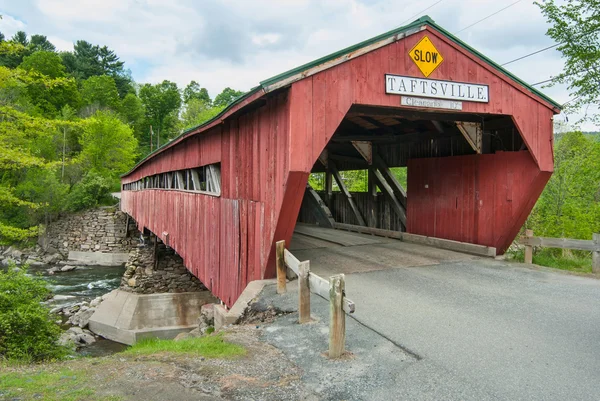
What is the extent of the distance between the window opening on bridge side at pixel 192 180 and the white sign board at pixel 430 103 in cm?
434

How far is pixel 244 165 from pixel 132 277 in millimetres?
11641

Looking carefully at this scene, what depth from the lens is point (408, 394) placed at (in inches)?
128

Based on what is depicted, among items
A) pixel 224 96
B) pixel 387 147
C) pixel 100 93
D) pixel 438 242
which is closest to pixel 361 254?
pixel 438 242

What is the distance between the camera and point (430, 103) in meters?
6.98

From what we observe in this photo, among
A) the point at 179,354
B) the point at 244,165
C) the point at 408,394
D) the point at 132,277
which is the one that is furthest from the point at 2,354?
the point at 132,277

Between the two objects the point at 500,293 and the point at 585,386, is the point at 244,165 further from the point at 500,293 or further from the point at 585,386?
the point at 585,386

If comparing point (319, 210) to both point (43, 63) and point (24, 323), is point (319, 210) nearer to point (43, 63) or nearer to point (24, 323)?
point (24, 323)

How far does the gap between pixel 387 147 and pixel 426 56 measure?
568 centimetres

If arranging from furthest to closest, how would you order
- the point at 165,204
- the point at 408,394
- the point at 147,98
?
the point at 147,98
the point at 165,204
the point at 408,394

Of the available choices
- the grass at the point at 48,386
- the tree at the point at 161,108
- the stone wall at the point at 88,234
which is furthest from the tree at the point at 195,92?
the grass at the point at 48,386

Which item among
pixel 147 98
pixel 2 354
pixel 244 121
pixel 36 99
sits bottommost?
pixel 2 354

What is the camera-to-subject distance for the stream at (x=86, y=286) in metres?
14.0

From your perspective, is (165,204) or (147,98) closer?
(165,204)

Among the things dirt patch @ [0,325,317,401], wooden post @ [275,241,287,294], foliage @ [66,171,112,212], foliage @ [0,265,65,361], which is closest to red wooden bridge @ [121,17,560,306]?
wooden post @ [275,241,287,294]
